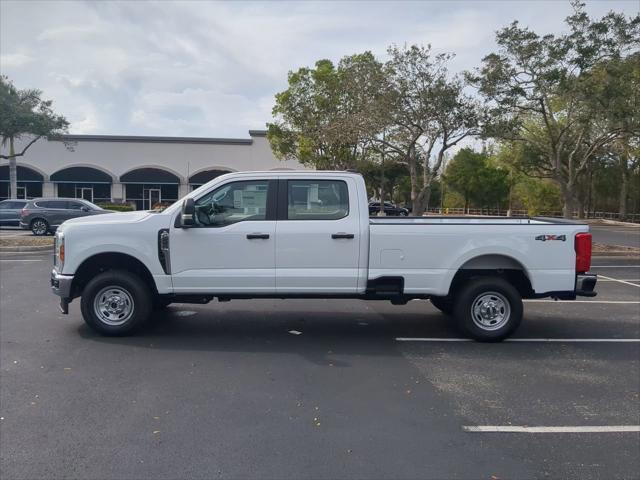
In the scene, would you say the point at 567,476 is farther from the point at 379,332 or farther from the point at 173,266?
the point at 173,266

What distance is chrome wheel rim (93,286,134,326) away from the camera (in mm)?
7047

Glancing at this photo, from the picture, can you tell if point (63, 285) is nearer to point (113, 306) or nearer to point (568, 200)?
point (113, 306)

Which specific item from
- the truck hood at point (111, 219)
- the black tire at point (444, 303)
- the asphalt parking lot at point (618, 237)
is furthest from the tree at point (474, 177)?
the truck hood at point (111, 219)

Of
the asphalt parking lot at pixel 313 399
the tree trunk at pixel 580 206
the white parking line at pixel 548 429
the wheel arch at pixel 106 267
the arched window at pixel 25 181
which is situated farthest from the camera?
the tree trunk at pixel 580 206

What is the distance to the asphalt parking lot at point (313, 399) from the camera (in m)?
3.90

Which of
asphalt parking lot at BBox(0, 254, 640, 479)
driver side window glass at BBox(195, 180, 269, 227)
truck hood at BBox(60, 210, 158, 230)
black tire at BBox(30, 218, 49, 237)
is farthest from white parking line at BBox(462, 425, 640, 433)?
black tire at BBox(30, 218, 49, 237)

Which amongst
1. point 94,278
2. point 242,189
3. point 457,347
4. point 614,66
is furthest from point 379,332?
point 614,66

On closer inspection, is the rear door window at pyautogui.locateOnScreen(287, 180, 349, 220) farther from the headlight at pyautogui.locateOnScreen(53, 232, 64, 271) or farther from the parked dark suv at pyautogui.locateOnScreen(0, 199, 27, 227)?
the parked dark suv at pyautogui.locateOnScreen(0, 199, 27, 227)

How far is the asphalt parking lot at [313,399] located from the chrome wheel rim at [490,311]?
0.30 meters

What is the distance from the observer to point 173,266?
6.90 metres

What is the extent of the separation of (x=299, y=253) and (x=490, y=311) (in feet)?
8.59

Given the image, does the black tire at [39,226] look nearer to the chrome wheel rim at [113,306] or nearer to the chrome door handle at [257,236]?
the chrome wheel rim at [113,306]

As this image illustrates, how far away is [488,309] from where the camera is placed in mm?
7164

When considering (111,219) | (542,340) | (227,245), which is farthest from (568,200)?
(111,219)
